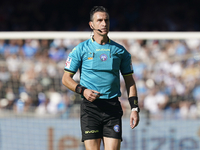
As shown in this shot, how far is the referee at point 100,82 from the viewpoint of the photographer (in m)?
3.74

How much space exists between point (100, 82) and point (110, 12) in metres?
11.5

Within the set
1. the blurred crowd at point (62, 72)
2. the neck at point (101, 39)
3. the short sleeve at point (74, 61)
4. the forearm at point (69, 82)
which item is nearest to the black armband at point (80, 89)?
the forearm at point (69, 82)

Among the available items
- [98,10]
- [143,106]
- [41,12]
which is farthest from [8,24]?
[98,10]

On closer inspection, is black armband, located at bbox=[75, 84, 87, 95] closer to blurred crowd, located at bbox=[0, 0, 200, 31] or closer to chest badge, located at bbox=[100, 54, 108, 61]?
chest badge, located at bbox=[100, 54, 108, 61]

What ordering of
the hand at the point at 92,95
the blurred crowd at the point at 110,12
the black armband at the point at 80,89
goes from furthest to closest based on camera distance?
the blurred crowd at the point at 110,12 < the black armband at the point at 80,89 < the hand at the point at 92,95

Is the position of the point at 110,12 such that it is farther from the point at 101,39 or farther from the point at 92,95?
the point at 92,95

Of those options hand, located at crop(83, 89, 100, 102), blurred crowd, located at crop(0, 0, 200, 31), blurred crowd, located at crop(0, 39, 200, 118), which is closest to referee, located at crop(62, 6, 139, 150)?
hand, located at crop(83, 89, 100, 102)

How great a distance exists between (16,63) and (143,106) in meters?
2.72

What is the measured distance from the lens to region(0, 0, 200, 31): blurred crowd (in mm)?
14438

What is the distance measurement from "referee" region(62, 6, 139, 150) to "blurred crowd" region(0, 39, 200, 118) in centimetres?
250

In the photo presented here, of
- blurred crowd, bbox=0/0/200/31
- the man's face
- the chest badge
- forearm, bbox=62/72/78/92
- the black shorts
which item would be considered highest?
blurred crowd, bbox=0/0/200/31

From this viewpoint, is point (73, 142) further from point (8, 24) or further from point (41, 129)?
point (8, 24)

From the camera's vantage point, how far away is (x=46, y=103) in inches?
258

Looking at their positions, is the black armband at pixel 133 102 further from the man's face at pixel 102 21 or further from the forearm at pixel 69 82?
the man's face at pixel 102 21
